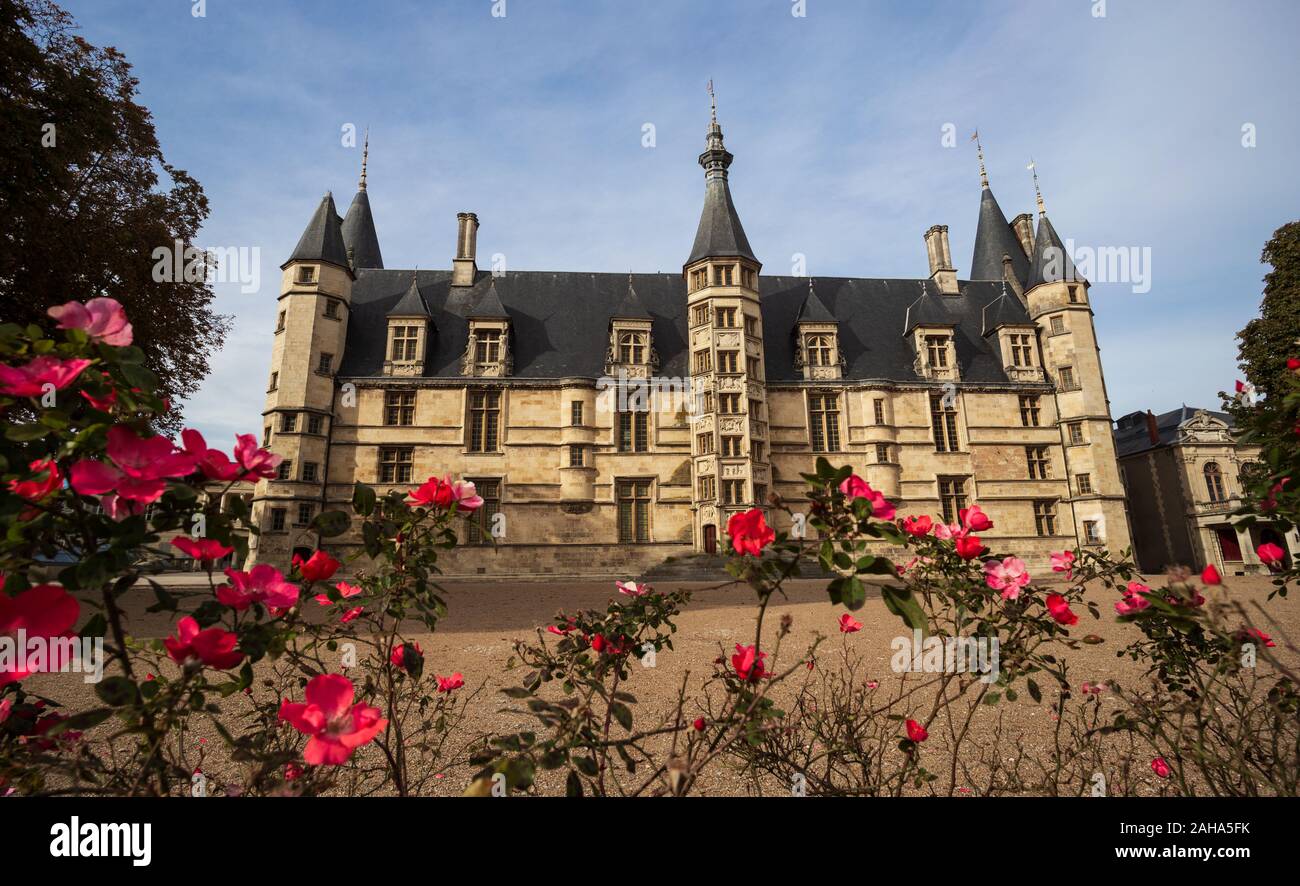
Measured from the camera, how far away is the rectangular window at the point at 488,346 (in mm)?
22953

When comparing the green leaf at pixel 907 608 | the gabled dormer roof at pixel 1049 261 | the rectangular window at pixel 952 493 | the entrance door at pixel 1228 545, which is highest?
the gabled dormer roof at pixel 1049 261

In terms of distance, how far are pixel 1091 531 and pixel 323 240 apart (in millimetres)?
32476

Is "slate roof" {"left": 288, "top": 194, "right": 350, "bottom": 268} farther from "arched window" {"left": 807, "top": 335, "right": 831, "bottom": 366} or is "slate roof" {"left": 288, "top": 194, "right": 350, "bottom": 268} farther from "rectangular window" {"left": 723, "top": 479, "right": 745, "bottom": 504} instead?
"arched window" {"left": 807, "top": 335, "right": 831, "bottom": 366}

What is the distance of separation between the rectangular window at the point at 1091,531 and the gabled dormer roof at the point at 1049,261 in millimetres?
10384

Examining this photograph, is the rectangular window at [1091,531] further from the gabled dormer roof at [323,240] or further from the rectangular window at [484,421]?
the gabled dormer roof at [323,240]

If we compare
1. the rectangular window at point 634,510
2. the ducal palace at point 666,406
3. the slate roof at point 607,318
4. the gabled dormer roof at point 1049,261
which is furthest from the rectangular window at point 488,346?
the gabled dormer roof at point 1049,261

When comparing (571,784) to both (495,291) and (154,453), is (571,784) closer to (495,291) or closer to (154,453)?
(154,453)

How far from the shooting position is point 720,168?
25.7 m

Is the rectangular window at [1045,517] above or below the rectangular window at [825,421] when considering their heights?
below

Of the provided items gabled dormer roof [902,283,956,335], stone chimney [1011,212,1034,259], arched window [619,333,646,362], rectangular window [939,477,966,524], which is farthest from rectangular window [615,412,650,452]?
stone chimney [1011,212,1034,259]
